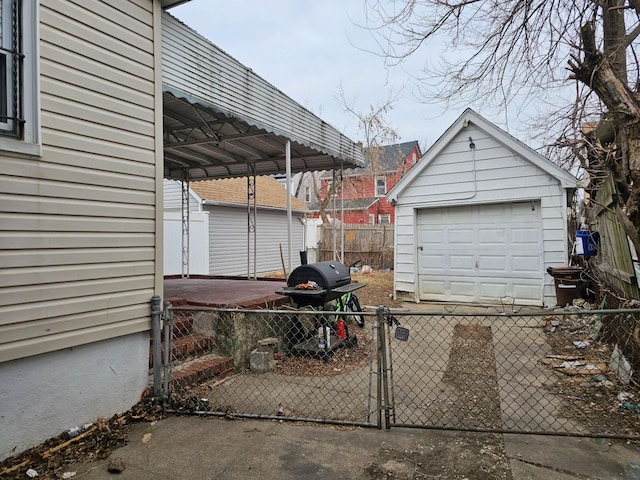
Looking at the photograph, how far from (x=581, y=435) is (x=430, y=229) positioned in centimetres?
667

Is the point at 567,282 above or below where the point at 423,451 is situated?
above

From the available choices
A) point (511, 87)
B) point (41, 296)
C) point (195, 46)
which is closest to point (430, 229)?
point (511, 87)

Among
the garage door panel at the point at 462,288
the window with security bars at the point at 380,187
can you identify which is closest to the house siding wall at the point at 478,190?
the garage door panel at the point at 462,288

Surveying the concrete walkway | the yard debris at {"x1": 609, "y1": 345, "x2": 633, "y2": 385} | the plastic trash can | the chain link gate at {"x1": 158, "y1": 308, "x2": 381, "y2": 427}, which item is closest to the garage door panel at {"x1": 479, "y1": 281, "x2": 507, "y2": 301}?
the plastic trash can

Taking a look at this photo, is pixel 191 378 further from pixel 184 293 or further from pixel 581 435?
pixel 581 435

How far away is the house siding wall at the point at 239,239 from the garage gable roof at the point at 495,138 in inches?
266

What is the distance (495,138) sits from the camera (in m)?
8.17

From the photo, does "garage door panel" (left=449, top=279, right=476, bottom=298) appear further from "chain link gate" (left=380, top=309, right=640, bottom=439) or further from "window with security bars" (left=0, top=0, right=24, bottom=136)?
"window with security bars" (left=0, top=0, right=24, bottom=136)

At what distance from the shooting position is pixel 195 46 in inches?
158

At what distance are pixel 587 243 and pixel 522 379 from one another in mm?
3836

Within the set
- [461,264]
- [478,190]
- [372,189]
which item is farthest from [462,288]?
[372,189]

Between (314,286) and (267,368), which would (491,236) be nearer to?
(314,286)

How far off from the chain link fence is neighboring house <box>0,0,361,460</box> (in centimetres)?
49

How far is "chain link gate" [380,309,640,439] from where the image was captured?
2920mm
